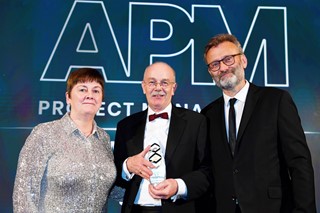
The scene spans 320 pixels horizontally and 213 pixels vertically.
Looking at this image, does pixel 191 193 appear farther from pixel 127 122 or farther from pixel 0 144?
pixel 0 144

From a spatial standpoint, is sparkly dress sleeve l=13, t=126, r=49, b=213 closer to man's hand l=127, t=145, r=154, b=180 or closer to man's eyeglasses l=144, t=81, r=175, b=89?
man's hand l=127, t=145, r=154, b=180

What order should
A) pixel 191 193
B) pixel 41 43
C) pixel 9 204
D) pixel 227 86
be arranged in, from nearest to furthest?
pixel 191 193, pixel 227 86, pixel 9 204, pixel 41 43

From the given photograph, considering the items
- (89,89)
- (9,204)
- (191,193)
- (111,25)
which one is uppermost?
(111,25)

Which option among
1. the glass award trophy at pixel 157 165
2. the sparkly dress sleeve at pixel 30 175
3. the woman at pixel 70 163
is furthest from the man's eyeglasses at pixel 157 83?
the sparkly dress sleeve at pixel 30 175

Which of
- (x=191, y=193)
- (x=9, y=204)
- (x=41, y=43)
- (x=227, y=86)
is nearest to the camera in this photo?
(x=191, y=193)

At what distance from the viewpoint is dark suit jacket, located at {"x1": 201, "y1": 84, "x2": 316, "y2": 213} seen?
7.38 feet

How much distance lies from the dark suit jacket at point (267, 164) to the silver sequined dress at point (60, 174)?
74cm

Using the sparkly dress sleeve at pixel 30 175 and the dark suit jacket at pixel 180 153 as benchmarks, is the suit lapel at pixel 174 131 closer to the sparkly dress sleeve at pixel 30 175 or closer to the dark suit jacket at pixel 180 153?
the dark suit jacket at pixel 180 153

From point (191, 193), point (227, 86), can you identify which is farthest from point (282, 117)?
point (191, 193)

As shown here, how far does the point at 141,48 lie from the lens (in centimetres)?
397

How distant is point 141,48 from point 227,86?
1624 mm

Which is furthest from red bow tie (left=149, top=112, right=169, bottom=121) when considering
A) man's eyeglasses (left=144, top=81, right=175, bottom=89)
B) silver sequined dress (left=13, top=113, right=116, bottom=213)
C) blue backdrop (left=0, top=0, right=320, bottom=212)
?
blue backdrop (left=0, top=0, right=320, bottom=212)

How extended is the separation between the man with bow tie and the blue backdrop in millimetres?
1305

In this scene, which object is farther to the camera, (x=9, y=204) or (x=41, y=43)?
(x=41, y=43)
